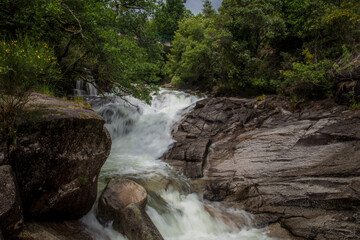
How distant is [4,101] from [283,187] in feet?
21.9

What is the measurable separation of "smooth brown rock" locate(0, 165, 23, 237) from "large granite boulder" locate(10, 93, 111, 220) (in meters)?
0.29

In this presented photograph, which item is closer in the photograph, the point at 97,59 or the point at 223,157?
the point at 97,59

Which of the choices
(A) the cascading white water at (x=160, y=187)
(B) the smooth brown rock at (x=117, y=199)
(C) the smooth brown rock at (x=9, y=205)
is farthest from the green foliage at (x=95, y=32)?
(C) the smooth brown rock at (x=9, y=205)

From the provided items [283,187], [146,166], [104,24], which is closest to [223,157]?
[283,187]

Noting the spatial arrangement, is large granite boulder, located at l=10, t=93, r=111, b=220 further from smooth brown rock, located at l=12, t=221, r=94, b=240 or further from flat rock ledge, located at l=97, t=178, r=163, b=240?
flat rock ledge, located at l=97, t=178, r=163, b=240

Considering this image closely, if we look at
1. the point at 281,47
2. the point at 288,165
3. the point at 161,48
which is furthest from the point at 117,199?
the point at 281,47

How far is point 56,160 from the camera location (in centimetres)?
309

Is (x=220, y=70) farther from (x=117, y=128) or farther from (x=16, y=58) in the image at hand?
(x=16, y=58)

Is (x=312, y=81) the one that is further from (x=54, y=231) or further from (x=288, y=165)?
(x=54, y=231)

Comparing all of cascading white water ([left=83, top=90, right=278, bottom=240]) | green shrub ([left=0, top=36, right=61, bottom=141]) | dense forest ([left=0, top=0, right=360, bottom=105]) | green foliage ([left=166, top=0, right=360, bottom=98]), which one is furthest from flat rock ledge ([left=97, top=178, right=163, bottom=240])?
green foliage ([left=166, top=0, right=360, bottom=98])

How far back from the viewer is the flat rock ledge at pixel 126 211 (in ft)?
11.6

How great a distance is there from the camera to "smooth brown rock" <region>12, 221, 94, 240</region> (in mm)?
2436

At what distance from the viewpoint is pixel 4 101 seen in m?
2.70

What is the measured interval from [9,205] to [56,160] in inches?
37.7
